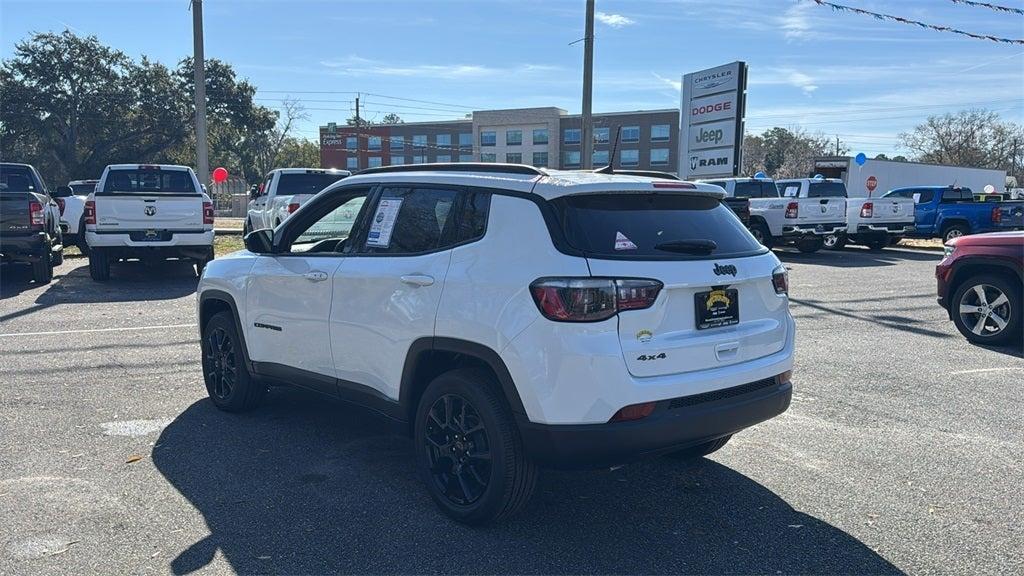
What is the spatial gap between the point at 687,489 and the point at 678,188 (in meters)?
1.69

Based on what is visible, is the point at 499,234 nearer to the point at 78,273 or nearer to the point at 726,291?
the point at 726,291

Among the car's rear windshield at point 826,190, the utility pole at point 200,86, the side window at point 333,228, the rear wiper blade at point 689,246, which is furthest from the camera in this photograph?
the car's rear windshield at point 826,190

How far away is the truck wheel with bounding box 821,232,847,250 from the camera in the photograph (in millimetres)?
20297

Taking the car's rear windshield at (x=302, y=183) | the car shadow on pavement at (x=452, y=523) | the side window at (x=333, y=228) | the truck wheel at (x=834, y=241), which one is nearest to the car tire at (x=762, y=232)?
the truck wheel at (x=834, y=241)

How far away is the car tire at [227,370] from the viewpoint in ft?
18.0

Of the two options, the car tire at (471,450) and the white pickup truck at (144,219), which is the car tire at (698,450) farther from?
the white pickup truck at (144,219)

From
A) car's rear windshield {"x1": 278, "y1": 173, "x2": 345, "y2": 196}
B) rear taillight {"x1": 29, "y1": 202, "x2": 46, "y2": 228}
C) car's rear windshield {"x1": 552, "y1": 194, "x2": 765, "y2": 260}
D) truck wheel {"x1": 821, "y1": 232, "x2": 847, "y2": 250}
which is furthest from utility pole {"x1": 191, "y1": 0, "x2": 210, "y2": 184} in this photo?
car's rear windshield {"x1": 552, "y1": 194, "x2": 765, "y2": 260}

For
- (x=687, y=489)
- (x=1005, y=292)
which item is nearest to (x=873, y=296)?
(x=1005, y=292)

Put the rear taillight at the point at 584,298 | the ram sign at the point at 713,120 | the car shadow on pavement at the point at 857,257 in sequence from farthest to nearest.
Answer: the ram sign at the point at 713,120, the car shadow on pavement at the point at 857,257, the rear taillight at the point at 584,298

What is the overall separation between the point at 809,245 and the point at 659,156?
2730 inches

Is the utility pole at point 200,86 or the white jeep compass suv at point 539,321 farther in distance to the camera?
the utility pole at point 200,86

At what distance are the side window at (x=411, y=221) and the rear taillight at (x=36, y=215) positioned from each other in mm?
9678

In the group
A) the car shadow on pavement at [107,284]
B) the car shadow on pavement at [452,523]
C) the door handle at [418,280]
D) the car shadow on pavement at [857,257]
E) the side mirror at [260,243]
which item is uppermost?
the side mirror at [260,243]

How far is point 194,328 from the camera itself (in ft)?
29.6
